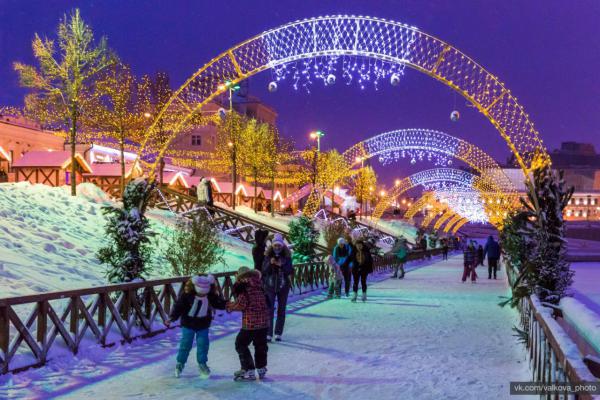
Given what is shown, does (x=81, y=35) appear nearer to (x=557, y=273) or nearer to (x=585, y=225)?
(x=557, y=273)

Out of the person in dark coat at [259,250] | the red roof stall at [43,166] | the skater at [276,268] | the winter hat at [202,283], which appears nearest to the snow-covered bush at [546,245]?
the skater at [276,268]

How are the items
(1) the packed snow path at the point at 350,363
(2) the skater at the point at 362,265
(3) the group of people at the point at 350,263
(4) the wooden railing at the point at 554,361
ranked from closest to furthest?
(4) the wooden railing at the point at 554,361 → (1) the packed snow path at the point at 350,363 → (2) the skater at the point at 362,265 → (3) the group of people at the point at 350,263

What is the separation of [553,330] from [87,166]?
123 feet

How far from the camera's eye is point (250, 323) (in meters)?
7.41

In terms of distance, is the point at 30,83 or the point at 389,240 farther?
the point at 389,240

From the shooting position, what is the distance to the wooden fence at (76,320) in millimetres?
7582

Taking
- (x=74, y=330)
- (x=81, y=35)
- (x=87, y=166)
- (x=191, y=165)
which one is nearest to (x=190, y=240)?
(x=74, y=330)

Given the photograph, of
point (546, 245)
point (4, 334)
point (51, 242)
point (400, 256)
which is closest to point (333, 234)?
point (400, 256)

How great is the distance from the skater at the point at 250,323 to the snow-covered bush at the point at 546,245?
15.9 ft

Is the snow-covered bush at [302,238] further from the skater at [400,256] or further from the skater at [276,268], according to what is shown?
the skater at [276,268]

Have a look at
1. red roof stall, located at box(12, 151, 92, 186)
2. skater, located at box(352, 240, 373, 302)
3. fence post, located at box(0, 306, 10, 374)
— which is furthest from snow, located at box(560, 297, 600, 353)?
red roof stall, located at box(12, 151, 92, 186)

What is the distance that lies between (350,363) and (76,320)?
369 cm

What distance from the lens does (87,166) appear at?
39.8m

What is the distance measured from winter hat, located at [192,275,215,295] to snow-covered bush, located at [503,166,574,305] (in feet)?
17.6
